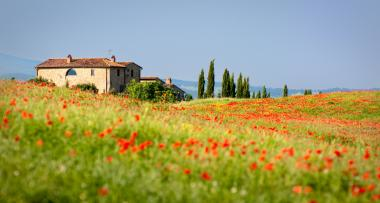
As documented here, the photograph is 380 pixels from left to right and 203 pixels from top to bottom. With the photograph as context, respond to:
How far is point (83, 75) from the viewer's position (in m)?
81.3

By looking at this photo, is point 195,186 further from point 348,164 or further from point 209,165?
point 348,164

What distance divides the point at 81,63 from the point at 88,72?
281 cm

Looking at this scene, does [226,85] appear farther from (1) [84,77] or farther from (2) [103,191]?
(2) [103,191]

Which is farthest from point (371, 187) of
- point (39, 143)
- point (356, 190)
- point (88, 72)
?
point (88, 72)

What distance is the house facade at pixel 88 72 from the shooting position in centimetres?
8050

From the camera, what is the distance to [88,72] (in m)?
81.0

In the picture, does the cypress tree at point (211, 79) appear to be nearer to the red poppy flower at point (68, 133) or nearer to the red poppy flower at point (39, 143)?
the red poppy flower at point (68, 133)

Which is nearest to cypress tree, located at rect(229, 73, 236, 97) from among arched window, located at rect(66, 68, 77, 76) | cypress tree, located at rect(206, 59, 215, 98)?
cypress tree, located at rect(206, 59, 215, 98)

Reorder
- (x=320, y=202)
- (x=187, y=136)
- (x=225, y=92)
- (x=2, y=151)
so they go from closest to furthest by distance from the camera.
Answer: (x=320, y=202)
(x=2, y=151)
(x=187, y=136)
(x=225, y=92)

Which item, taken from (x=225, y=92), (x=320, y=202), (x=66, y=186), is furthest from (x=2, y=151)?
(x=225, y=92)

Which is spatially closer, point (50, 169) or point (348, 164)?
point (50, 169)

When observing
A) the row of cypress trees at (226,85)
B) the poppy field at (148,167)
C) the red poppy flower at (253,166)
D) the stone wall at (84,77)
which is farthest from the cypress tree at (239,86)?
the red poppy flower at (253,166)

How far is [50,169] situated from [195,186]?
248 centimetres

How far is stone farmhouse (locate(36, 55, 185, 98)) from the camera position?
8050 centimetres
